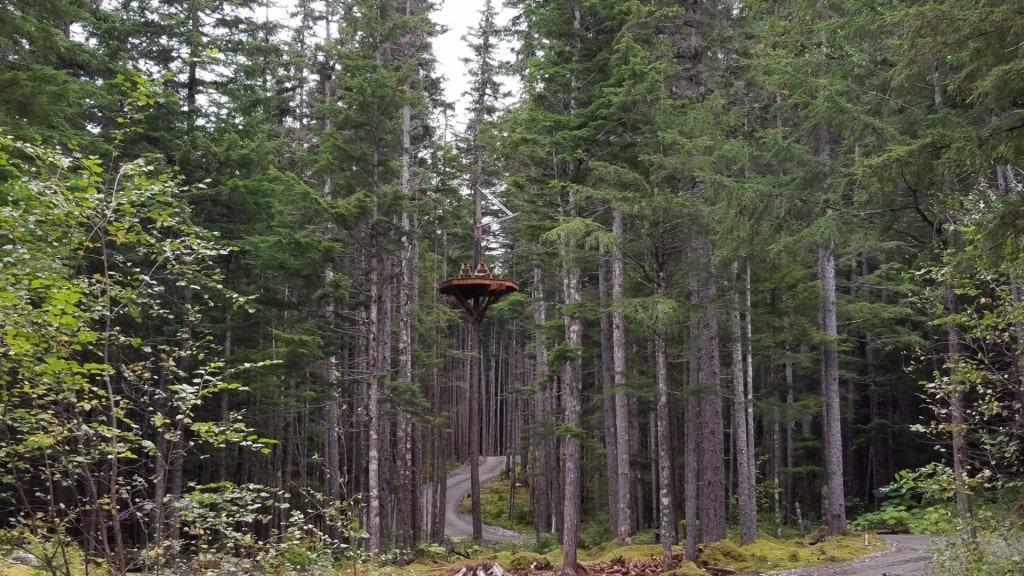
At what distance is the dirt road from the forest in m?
5.34

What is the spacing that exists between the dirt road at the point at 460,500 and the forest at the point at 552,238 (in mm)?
5342

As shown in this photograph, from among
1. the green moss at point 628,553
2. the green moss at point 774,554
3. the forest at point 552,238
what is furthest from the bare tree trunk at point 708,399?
the green moss at point 628,553

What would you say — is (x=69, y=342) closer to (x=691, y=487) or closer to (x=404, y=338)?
(x=691, y=487)

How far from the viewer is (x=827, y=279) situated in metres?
17.0

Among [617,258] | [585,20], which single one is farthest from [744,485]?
A: [585,20]

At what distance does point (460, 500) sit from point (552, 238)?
30.0 meters

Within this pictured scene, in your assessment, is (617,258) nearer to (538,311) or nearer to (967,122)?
(967,122)

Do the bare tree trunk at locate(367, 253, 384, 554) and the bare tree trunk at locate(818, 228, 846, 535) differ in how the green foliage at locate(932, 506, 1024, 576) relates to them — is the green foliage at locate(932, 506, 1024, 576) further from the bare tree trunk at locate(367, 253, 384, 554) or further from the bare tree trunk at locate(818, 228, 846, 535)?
the bare tree trunk at locate(367, 253, 384, 554)

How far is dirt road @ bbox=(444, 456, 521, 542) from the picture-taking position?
29.6 metres

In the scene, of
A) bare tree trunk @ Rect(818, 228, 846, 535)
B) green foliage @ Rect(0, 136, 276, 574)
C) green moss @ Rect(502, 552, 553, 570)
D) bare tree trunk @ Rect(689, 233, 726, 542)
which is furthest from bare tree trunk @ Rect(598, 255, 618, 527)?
green foliage @ Rect(0, 136, 276, 574)

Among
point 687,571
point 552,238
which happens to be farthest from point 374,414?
point 687,571

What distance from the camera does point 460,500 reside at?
3881 cm

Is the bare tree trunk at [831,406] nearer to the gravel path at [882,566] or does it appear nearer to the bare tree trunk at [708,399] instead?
the gravel path at [882,566]

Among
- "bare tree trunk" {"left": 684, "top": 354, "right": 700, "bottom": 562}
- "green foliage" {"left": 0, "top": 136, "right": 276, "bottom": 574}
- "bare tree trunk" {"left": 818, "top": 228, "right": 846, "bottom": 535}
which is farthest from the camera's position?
"bare tree trunk" {"left": 818, "top": 228, "right": 846, "bottom": 535}
